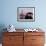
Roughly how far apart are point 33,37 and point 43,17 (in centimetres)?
91

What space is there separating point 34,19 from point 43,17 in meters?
0.32

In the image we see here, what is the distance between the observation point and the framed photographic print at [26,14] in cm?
439

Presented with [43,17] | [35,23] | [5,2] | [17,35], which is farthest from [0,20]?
[43,17]

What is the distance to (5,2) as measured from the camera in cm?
438

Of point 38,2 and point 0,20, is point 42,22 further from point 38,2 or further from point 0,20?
point 0,20

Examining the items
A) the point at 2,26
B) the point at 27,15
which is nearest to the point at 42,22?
the point at 27,15

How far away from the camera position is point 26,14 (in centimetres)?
442

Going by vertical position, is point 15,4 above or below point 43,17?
above

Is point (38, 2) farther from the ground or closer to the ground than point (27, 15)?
farther from the ground

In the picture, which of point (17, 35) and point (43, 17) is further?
point (43, 17)

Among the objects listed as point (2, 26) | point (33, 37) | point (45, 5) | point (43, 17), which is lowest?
point (33, 37)

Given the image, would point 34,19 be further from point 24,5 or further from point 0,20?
point 0,20

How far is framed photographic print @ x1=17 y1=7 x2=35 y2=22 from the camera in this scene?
4.39 m

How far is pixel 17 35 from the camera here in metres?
3.91
